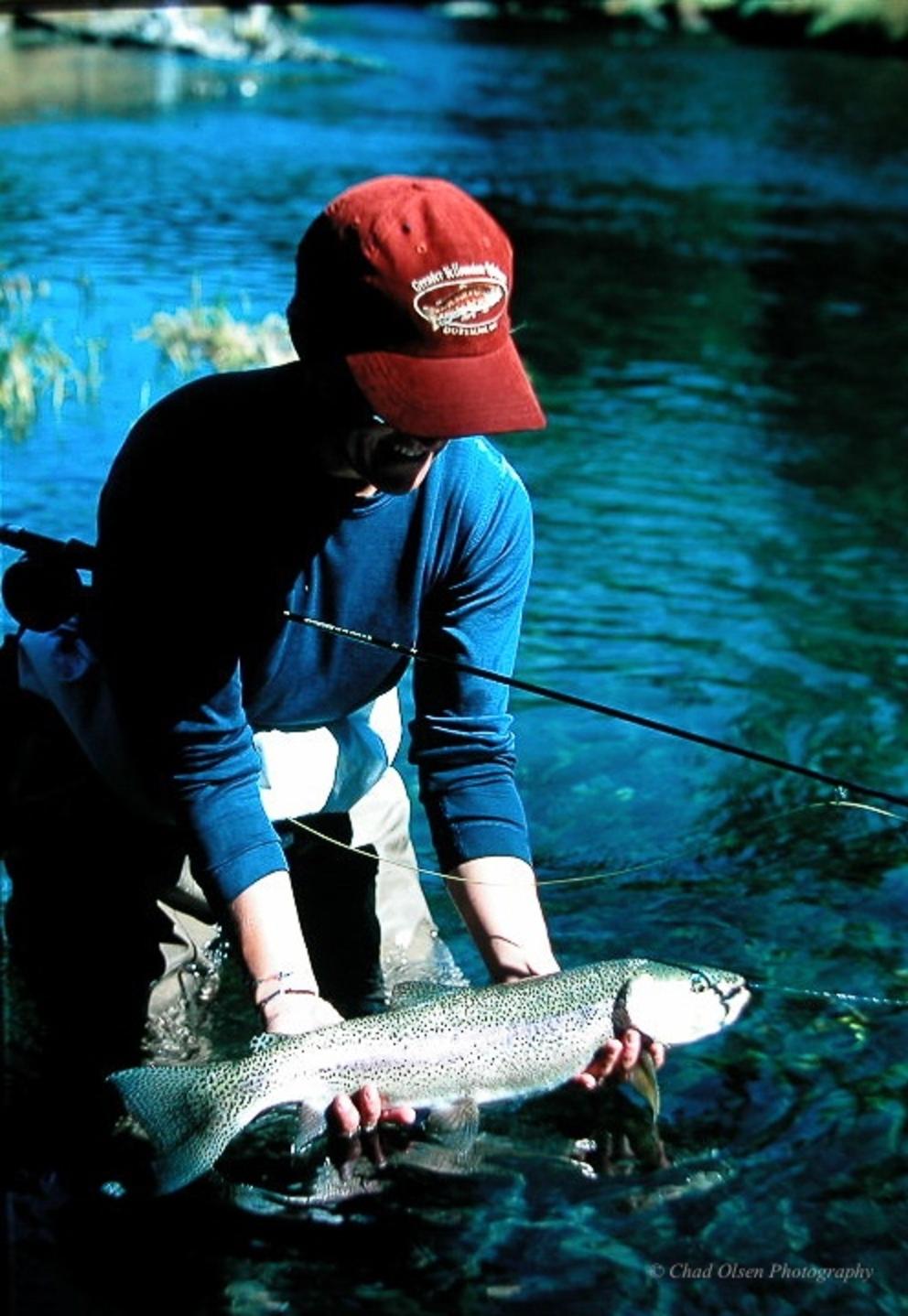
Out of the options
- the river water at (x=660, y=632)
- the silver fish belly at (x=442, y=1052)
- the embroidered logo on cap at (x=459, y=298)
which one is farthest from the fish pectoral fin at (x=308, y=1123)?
the embroidered logo on cap at (x=459, y=298)

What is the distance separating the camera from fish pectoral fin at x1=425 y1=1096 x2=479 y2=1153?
424 centimetres

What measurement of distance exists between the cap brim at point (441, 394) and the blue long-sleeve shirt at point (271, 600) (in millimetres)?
420

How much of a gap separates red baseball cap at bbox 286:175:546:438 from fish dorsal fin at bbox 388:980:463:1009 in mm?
1402

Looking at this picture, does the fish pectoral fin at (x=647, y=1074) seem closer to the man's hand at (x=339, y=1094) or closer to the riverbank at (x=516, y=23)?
the man's hand at (x=339, y=1094)

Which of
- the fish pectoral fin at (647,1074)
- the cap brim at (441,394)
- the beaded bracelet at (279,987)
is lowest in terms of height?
the fish pectoral fin at (647,1074)

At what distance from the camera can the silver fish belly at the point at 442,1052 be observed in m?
3.86

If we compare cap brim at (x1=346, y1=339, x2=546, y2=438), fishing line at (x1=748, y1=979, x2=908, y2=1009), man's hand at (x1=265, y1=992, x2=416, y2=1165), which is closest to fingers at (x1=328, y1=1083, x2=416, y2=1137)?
man's hand at (x1=265, y1=992, x2=416, y2=1165)

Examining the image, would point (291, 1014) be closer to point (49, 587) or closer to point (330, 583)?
point (330, 583)

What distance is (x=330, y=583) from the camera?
414 cm

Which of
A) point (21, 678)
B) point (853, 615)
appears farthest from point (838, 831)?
point (21, 678)

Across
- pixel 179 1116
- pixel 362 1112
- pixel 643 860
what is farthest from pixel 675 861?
pixel 179 1116

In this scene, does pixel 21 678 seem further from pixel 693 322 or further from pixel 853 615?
pixel 693 322

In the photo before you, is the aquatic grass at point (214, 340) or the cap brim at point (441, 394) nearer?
the cap brim at point (441, 394)

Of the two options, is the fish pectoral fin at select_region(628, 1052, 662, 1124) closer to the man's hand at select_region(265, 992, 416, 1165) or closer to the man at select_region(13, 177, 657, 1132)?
the man at select_region(13, 177, 657, 1132)
